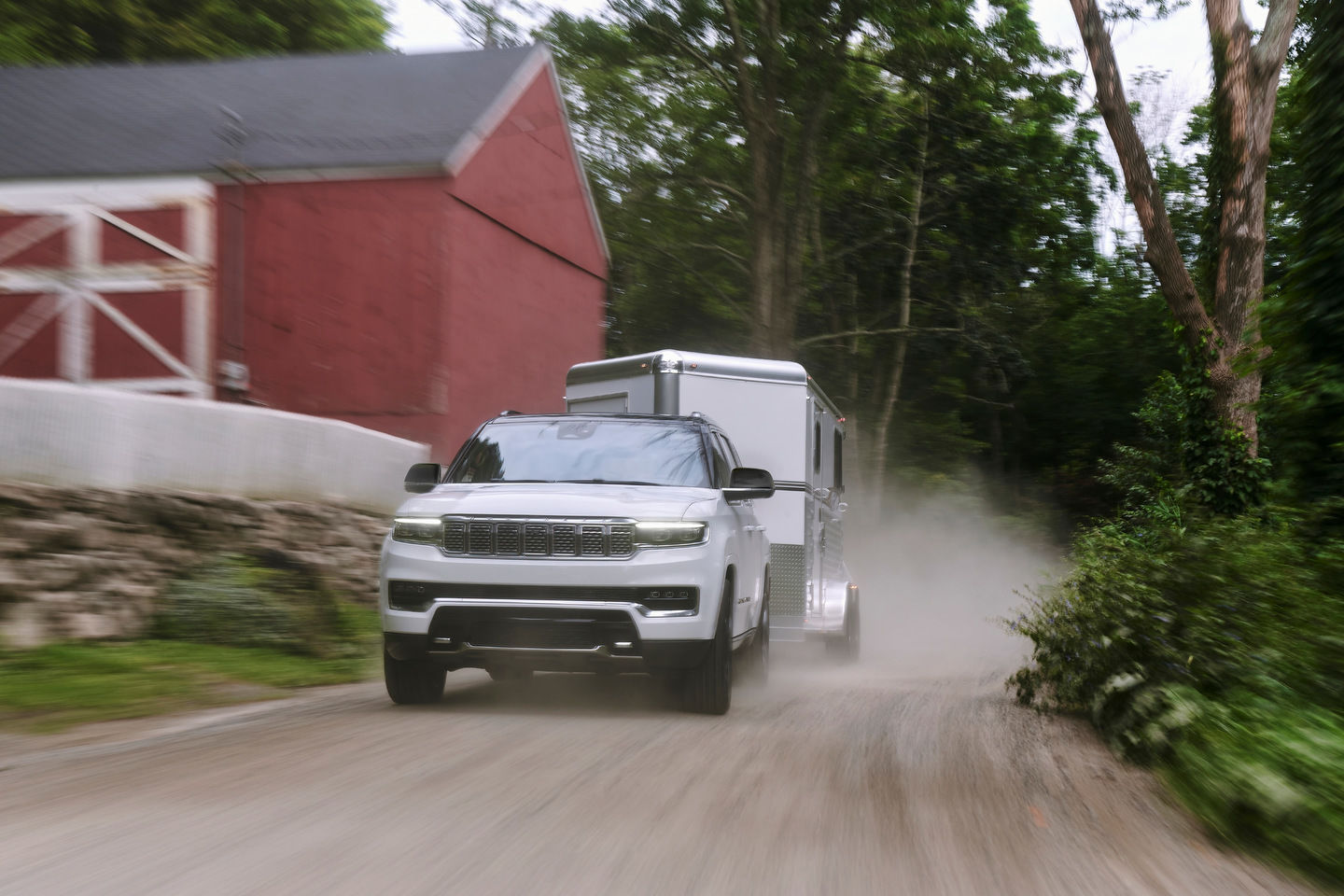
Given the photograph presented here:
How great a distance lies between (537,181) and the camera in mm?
24188

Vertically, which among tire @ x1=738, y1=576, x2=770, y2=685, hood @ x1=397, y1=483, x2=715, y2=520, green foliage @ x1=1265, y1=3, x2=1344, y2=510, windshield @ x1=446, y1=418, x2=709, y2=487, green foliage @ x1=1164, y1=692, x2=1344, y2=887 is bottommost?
tire @ x1=738, y1=576, x2=770, y2=685

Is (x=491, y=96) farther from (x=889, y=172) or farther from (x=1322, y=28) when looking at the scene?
(x=1322, y=28)

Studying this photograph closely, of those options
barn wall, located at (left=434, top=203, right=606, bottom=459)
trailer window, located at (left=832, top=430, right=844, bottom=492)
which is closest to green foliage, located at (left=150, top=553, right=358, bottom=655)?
trailer window, located at (left=832, top=430, right=844, bottom=492)

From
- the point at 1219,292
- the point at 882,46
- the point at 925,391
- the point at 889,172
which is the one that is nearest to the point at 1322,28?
the point at 1219,292

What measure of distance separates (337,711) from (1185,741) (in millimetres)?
4892

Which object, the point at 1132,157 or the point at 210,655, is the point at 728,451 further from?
the point at 1132,157

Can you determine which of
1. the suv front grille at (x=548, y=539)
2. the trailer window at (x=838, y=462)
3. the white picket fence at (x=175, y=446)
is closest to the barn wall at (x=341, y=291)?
the white picket fence at (x=175, y=446)

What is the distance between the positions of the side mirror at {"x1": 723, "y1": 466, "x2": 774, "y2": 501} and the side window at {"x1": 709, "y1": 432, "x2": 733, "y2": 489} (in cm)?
13

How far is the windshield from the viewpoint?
9102mm

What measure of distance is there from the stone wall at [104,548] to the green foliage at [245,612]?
0.51ft

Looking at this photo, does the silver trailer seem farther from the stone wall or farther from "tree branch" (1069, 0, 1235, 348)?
"tree branch" (1069, 0, 1235, 348)

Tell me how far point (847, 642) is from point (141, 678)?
23.4ft

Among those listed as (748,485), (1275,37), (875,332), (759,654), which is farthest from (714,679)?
(875,332)

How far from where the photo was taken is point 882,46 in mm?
30312
